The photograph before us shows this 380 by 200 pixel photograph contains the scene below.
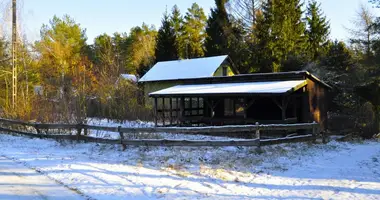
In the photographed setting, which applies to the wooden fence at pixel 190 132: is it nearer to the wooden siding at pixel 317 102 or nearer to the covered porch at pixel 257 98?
the covered porch at pixel 257 98

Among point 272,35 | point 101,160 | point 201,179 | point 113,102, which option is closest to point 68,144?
point 101,160

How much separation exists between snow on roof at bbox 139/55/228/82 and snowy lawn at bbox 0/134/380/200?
19.1 m

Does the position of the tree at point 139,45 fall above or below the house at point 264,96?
above

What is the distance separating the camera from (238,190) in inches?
255

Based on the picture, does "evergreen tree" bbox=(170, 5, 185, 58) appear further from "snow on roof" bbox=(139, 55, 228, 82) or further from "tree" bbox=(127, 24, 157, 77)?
"snow on roof" bbox=(139, 55, 228, 82)

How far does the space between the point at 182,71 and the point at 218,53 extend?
745 cm

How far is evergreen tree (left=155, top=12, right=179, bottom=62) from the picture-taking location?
41500 mm

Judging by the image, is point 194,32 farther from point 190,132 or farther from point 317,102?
point 190,132

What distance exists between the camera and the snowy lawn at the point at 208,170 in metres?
6.28

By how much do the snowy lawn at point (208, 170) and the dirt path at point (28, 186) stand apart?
285 mm

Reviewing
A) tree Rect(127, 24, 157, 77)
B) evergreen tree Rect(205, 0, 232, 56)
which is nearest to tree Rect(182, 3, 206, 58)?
tree Rect(127, 24, 157, 77)

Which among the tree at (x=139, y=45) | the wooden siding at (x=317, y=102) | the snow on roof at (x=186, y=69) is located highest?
the tree at (x=139, y=45)

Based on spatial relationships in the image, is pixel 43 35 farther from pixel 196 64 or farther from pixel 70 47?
pixel 196 64

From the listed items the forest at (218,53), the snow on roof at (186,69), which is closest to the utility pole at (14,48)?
the forest at (218,53)
